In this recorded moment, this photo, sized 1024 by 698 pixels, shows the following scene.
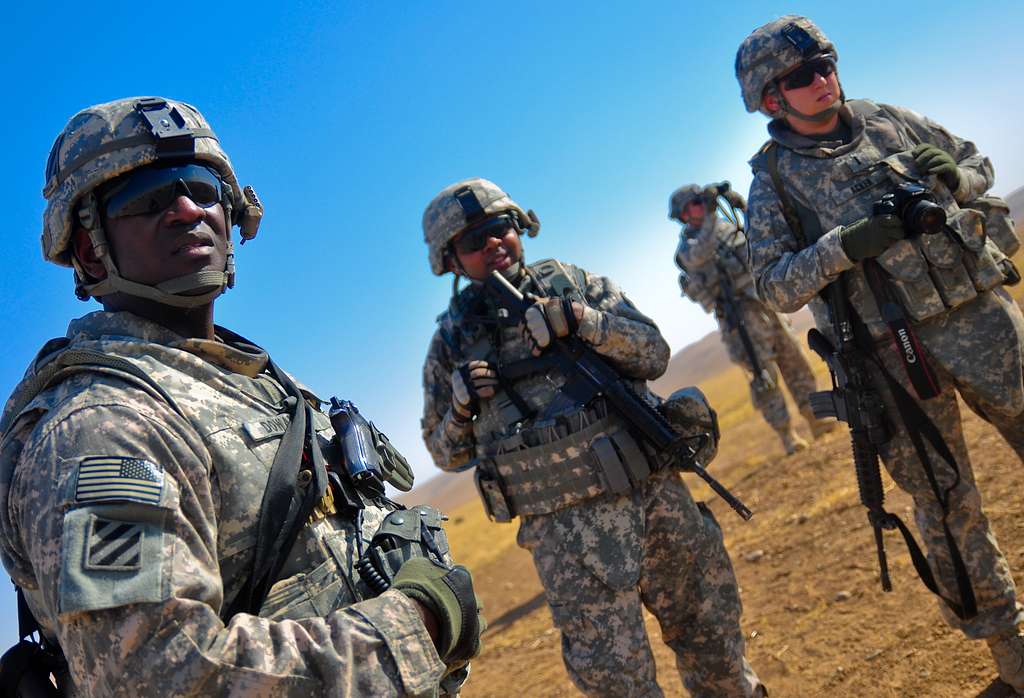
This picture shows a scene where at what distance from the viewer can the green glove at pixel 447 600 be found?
1893 mm

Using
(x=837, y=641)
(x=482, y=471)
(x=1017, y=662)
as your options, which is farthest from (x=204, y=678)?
(x=837, y=641)

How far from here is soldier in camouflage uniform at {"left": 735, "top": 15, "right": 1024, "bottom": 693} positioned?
369cm

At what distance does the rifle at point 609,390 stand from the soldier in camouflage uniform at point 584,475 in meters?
0.06

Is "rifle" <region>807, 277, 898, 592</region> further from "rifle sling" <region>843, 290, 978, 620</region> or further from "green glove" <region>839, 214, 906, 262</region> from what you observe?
"green glove" <region>839, 214, 906, 262</region>

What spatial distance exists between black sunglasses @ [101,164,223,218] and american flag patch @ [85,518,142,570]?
3.37ft

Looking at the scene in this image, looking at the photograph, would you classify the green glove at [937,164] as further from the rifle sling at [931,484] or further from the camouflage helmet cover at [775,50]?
the rifle sling at [931,484]

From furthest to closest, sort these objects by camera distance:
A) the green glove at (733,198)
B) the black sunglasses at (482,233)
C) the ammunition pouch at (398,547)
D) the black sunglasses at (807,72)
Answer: the green glove at (733,198), the black sunglasses at (482,233), the black sunglasses at (807,72), the ammunition pouch at (398,547)

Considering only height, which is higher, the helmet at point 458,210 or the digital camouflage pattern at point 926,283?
the helmet at point 458,210

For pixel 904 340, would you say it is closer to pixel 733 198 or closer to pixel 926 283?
pixel 926 283

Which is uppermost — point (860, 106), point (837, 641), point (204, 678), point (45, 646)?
A: point (860, 106)

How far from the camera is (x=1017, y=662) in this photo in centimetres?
358

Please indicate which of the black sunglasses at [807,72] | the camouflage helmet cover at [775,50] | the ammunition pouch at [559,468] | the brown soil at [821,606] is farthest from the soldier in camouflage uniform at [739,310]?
the ammunition pouch at [559,468]

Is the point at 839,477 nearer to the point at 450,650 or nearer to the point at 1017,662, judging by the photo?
the point at 1017,662

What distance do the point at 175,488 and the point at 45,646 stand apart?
744mm
